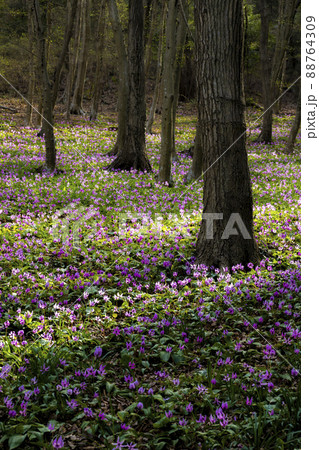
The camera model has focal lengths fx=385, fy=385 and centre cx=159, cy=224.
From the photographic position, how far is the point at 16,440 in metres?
2.85

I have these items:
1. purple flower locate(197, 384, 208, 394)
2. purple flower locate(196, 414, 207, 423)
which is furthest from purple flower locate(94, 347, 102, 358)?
purple flower locate(196, 414, 207, 423)

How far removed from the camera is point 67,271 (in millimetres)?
5883

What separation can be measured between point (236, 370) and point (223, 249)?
2.27m

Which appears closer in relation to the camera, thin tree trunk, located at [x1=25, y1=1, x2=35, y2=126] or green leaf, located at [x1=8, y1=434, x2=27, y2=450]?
green leaf, located at [x1=8, y1=434, x2=27, y2=450]

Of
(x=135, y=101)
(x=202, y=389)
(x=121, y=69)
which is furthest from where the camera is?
(x=121, y=69)

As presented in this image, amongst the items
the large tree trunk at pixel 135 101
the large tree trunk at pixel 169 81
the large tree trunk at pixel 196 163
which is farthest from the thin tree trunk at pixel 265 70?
the large tree trunk at pixel 169 81

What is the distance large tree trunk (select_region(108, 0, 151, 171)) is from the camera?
11617 mm

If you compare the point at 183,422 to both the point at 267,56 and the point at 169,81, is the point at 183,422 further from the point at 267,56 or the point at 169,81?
the point at 267,56

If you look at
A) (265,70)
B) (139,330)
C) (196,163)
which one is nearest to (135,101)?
(196,163)

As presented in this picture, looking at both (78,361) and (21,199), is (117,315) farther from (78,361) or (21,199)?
(21,199)

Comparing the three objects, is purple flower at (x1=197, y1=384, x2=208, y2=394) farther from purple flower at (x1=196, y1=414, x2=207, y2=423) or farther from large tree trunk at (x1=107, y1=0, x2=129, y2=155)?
large tree trunk at (x1=107, y1=0, x2=129, y2=155)

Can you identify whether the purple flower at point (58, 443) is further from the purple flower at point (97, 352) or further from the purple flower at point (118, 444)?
the purple flower at point (97, 352)

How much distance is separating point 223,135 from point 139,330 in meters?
2.82

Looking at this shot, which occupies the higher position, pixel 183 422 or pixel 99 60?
pixel 99 60
